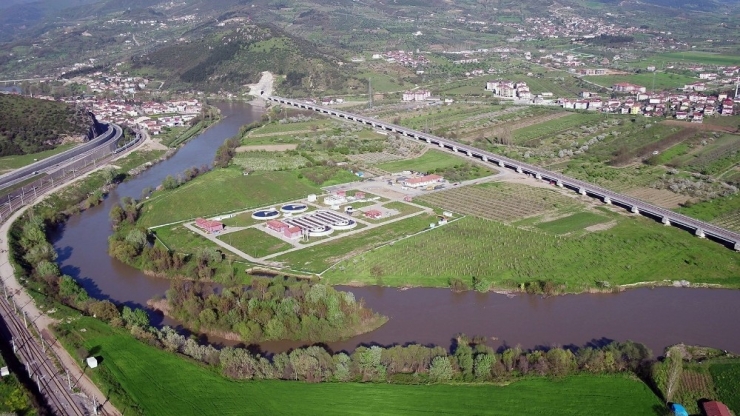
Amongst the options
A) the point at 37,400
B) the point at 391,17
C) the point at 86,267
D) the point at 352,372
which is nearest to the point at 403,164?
the point at 86,267

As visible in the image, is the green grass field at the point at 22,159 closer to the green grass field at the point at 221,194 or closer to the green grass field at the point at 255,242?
the green grass field at the point at 221,194

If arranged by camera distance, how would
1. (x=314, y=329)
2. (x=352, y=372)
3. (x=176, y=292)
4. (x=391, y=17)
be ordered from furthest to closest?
(x=391, y=17) → (x=176, y=292) → (x=314, y=329) → (x=352, y=372)

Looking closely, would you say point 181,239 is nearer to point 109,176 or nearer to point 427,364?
point 109,176

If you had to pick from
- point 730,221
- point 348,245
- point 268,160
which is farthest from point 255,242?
point 730,221

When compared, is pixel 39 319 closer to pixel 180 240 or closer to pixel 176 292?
pixel 176 292

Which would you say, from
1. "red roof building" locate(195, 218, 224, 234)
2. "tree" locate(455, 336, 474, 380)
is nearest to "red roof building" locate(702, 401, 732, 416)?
"tree" locate(455, 336, 474, 380)

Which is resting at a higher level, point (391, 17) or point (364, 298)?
point (391, 17)

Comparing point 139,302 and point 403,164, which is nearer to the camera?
point 139,302
